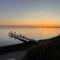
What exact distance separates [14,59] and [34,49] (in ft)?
31.0

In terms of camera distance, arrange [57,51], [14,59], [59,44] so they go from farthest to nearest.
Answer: [14,59] → [59,44] → [57,51]

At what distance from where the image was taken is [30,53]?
282 inches

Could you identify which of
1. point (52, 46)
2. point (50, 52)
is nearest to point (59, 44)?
point (52, 46)

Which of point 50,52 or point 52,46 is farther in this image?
point 52,46

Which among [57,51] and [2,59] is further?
[2,59]

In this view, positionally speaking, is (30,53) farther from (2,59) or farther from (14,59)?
(2,59)

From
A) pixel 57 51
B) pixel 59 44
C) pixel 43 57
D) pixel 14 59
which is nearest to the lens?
pixel 43 57

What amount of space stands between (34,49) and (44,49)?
1.24ft

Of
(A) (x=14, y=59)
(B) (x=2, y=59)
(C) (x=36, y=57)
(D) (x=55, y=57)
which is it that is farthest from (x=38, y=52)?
(B) (x=2, y=59)

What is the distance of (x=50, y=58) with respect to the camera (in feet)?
23.1

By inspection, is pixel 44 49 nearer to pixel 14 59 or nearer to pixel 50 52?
pixel 50 52

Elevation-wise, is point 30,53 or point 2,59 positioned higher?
point 30,53

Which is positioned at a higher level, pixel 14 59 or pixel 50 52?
pixel 50 52

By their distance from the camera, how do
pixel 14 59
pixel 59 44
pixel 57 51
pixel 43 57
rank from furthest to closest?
pixel 14 59 < pixel 59 44 < pixel 57 51 < pixel 43 57
